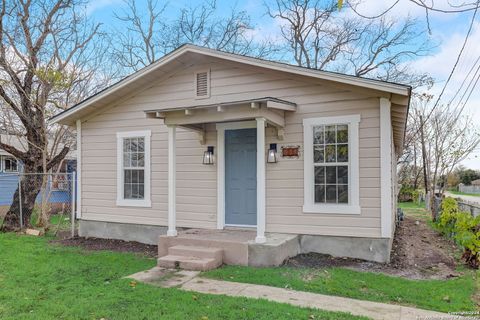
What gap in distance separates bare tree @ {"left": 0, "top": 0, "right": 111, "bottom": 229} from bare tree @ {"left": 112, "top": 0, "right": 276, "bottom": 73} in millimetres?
8171

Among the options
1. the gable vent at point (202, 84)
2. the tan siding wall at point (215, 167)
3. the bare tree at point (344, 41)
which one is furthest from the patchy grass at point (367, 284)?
the bare tree at point (344, 41)

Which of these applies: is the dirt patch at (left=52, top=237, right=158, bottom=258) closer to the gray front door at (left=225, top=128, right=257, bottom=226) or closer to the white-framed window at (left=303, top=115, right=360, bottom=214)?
the gray front door at (left=225, top=128, right=257, bottom=226)

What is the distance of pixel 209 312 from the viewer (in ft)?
13.0

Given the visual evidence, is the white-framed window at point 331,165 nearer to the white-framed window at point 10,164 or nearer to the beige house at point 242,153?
the beige house at point 242,153

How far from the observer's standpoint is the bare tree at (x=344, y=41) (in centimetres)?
1942

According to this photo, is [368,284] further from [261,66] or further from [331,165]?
[261,66]

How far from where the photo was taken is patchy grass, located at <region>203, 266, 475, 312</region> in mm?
4402

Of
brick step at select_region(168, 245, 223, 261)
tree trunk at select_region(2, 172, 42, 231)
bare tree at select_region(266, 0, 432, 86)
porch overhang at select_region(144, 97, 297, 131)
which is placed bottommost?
brick step at select_region(168, 245, 223, 261)

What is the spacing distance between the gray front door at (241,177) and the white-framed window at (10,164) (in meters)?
12.7

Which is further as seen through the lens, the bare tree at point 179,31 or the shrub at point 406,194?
the shrub at point 406,194

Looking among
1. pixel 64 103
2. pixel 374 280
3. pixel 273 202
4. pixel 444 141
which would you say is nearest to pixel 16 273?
pixel 273 202

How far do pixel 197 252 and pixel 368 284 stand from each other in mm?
2720

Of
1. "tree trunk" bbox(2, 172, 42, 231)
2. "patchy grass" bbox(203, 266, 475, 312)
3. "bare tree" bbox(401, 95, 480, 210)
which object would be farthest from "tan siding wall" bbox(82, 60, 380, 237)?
"bare tree" bbox(401, 95, 480, 210)

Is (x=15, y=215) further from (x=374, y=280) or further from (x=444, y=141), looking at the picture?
(x=444, y=141)
